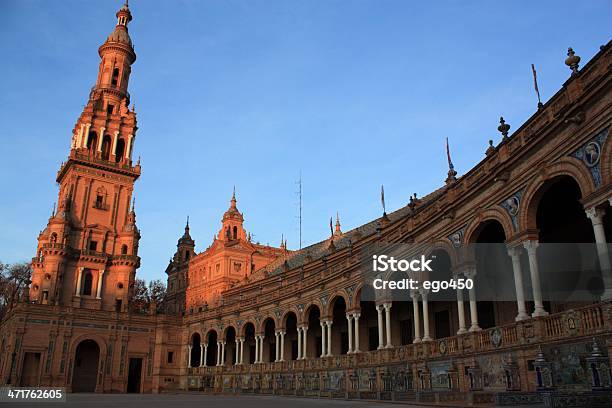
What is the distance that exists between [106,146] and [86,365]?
27.9 metres

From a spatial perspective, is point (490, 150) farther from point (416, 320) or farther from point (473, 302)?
point (416, 320)

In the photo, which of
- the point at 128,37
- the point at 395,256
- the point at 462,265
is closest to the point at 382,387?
the point at 395,256

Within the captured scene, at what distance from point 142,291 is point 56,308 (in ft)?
123

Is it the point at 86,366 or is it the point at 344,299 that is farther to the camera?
the point at 86,366

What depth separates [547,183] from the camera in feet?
54.6

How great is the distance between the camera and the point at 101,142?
213ft

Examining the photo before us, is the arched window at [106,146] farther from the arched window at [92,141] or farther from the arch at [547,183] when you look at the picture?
the arch at [547,183]

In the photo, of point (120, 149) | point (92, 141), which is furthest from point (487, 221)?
point (120, 149)

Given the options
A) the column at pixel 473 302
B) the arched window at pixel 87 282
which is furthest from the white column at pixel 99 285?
the column at pixel 473 302

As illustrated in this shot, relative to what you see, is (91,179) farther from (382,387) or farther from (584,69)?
(584,69)

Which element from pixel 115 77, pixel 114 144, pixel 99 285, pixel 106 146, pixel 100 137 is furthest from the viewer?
pixel 115 77

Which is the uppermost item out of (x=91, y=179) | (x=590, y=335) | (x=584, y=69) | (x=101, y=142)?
(x=101, y=142)

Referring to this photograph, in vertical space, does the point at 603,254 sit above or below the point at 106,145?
below

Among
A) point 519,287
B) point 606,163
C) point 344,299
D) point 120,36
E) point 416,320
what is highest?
point 120,36
